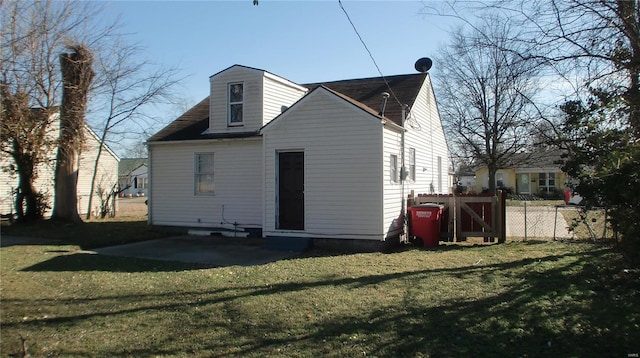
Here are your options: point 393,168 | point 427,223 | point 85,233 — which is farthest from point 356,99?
point 85,233

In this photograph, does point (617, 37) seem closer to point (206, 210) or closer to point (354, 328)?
point (354, 328)

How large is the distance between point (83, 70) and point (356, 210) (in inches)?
504

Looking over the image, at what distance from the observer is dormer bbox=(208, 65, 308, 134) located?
47.6ft

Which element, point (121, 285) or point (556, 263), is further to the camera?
point (556, 263)

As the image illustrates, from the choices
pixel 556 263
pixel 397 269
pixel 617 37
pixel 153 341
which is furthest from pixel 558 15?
pixel 153 341

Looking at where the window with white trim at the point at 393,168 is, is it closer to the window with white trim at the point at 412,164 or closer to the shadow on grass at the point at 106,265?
the window with white trim at the point at 412,164

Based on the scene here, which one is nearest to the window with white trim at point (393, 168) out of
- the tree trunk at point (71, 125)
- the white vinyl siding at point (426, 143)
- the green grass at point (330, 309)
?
the white vinyl siding at point (426, 143)

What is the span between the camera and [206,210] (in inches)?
593

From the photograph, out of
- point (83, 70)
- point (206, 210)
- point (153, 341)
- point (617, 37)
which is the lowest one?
point (153, 341)

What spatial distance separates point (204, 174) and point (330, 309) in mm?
10134

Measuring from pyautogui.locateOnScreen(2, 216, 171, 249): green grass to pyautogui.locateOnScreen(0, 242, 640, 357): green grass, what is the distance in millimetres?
4061

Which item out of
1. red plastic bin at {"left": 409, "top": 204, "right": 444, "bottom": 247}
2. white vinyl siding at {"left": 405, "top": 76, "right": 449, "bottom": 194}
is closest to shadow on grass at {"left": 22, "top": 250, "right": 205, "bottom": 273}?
red plastic bin at {"left": 409, "top": 204, "right": 444, "bottom": 247}

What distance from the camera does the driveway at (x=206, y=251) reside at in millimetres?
10410

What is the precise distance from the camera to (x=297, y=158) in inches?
482
